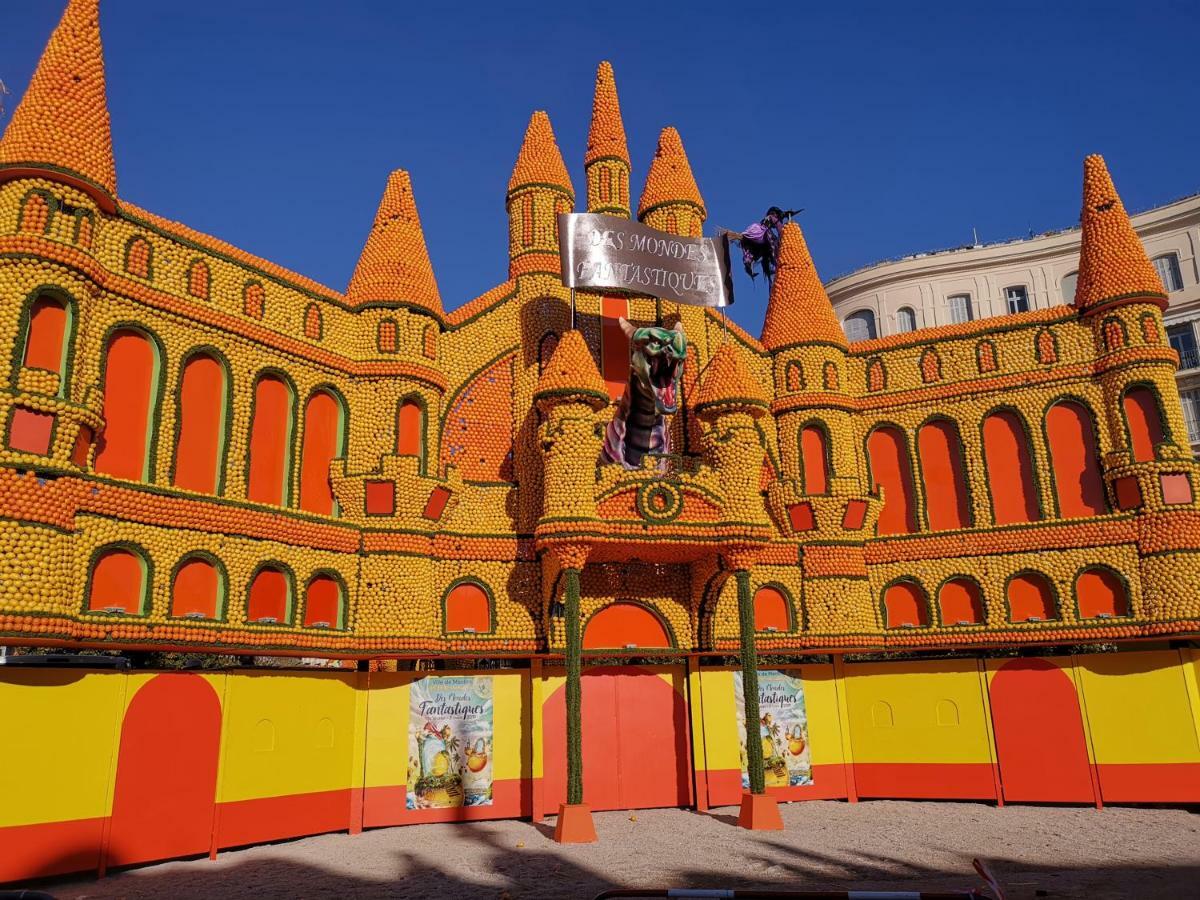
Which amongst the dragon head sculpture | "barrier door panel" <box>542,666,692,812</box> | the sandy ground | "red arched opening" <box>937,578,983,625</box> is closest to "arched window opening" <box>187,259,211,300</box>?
the dragon head sculpture

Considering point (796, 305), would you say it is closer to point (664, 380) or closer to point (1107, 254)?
point (664, 380)

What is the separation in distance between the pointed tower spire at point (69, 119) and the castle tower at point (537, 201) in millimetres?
11330

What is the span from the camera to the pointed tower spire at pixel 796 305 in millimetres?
26484

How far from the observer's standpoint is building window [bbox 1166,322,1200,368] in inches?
1612

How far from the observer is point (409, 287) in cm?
2242

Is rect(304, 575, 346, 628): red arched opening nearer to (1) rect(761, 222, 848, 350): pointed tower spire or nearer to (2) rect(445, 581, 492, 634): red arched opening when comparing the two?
(2) rect(445, 581, 492, 634): red arched opening

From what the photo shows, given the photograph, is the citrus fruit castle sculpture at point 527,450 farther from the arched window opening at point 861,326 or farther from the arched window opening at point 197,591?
the arched window opening at point 861,326

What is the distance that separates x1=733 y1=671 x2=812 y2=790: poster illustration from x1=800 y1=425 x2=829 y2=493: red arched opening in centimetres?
533

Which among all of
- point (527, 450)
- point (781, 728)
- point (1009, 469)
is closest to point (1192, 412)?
point (1009, 469)

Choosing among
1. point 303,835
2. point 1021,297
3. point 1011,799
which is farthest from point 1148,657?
point 1021,297

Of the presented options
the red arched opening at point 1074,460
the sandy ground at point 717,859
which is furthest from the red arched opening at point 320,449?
the red arched opening at point 1074,460

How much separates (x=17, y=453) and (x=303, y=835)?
30.4 ft

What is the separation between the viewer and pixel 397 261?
22578mm

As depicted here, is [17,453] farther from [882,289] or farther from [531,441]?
[882,289]
